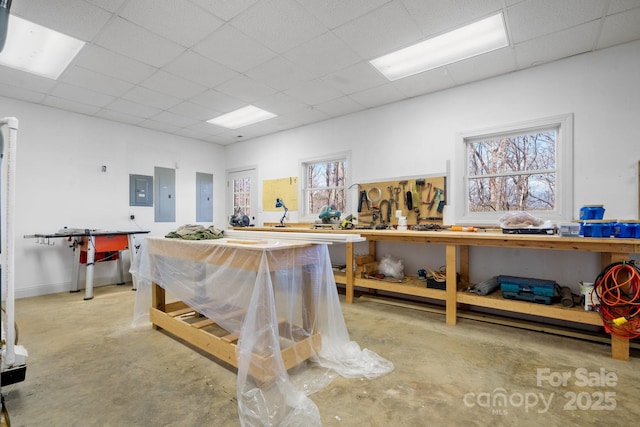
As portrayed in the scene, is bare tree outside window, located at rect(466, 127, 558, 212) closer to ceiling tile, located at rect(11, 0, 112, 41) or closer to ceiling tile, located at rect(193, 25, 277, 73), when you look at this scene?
ceiling tile, located at rect(193, 25, 277, 73)

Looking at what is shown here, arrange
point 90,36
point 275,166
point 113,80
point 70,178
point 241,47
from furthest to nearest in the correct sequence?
point 275,166 < point 70,178 < point 113,80 < point 241,47 < point 90,36

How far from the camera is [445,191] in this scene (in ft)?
11.9

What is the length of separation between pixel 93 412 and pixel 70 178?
4.10 meters

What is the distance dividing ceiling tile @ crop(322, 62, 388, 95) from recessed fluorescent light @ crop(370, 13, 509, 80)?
100mm

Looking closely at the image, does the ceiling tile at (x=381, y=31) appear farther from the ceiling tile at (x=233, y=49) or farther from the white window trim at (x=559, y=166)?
the white window trim at (x=559, y=166)

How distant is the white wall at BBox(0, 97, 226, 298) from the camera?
4.01 meters

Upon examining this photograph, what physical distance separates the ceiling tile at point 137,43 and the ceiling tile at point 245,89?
2.39 ft

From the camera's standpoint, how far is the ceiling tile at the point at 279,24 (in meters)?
2.29

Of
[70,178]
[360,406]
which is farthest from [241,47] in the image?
[70,178]

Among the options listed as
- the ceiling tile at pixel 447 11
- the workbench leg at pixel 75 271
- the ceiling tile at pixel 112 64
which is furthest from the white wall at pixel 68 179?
the ceiling tile at pixel 447 11

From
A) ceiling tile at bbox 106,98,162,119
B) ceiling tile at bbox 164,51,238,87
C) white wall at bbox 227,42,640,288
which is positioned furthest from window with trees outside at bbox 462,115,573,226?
ceiling tile at bbox 106,98,162,119

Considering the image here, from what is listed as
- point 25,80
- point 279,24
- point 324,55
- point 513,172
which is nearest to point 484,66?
point 513,172

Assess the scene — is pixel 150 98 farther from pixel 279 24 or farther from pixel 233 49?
pixel 279 24

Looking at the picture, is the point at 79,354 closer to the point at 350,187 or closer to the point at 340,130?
the point at 350,187
